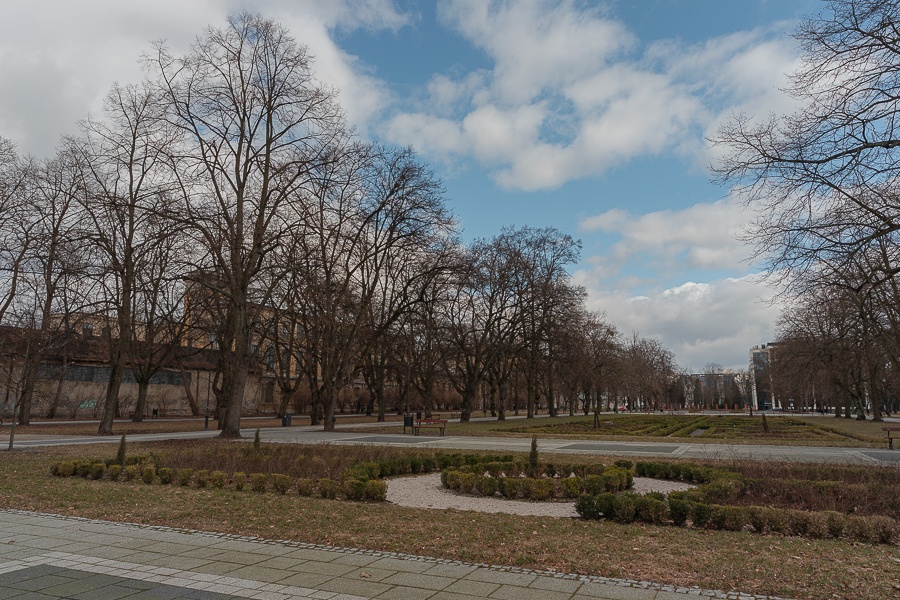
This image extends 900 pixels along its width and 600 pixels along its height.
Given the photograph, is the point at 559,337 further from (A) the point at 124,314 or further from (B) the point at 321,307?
(A) the point at 124,314

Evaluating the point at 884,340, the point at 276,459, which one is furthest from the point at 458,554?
→ the point at 884,340

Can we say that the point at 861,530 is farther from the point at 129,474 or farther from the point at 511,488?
the point at 129,474

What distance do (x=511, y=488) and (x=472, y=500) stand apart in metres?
0.76

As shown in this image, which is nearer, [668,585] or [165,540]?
[668,585]

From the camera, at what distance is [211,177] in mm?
24281

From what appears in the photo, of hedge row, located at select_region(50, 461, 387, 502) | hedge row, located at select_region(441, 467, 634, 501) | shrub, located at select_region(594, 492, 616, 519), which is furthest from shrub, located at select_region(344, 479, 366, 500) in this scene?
shrub, located at select_region(594, 492, 616, 519)

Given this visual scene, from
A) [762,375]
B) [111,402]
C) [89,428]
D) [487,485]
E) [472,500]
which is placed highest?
[762,375]

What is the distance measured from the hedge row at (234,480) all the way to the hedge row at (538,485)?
199 cm

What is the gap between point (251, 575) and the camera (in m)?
5.68

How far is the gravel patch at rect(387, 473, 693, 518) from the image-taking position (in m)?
9.95

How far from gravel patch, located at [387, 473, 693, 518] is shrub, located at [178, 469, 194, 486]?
399 cm

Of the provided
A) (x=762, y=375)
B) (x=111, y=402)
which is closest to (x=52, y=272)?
(x=111, y=402)

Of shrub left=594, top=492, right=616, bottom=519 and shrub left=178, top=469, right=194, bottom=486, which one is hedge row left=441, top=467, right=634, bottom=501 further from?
shrub left=178, top=469, right=194, bottom=486

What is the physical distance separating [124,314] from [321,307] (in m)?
8.58
